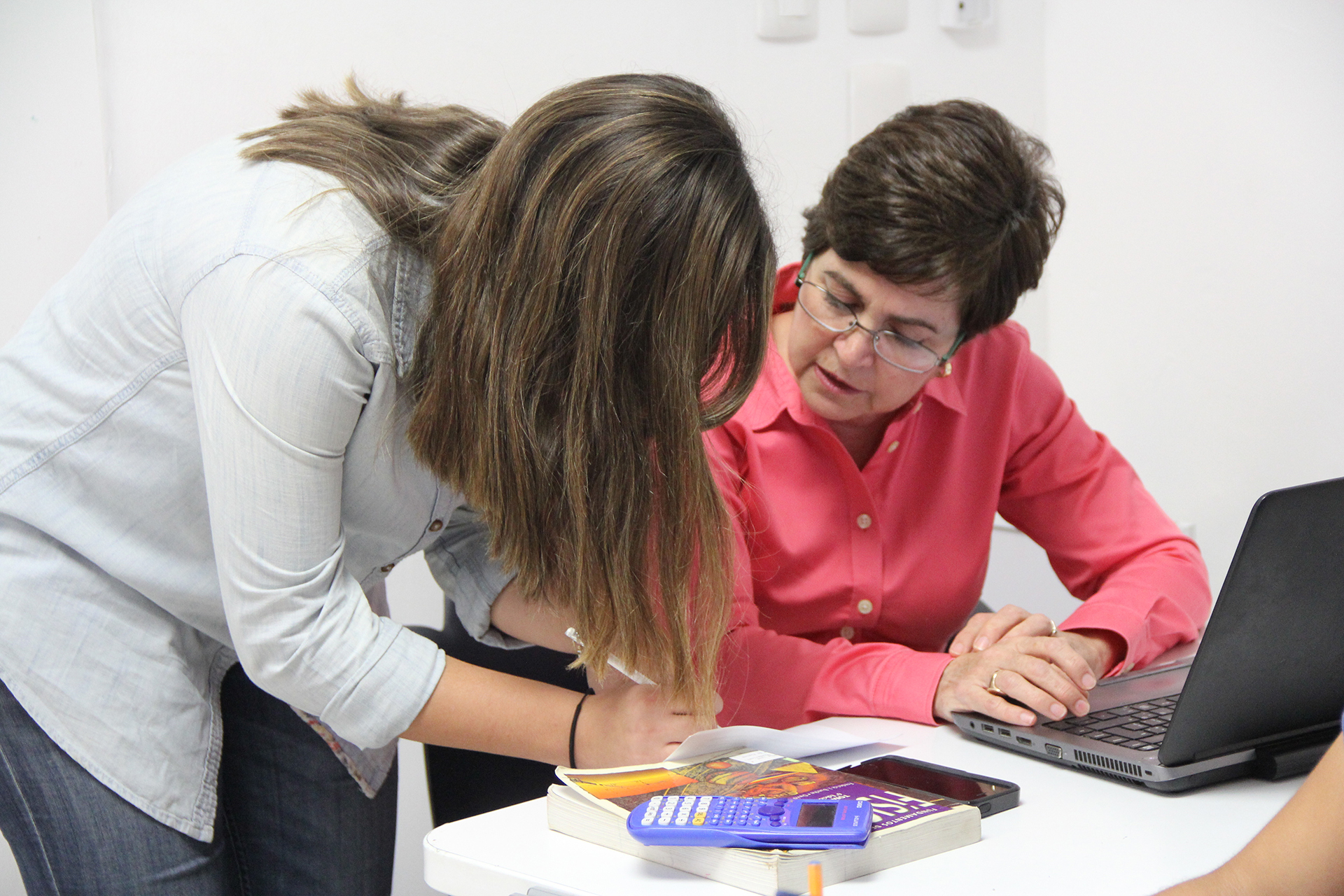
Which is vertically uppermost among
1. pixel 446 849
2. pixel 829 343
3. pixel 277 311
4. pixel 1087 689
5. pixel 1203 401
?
pixel 277 311

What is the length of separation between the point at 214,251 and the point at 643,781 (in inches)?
20.2

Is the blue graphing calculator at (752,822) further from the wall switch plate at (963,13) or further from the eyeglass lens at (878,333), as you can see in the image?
the wall switch plate at (963,13)

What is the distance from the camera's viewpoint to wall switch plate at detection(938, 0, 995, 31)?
2.45 metres

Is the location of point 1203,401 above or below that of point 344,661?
below

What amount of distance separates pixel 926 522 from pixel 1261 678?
→ 24.9 inches

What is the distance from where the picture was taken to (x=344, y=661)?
907 mm

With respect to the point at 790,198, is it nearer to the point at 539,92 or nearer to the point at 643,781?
the point at 539,92

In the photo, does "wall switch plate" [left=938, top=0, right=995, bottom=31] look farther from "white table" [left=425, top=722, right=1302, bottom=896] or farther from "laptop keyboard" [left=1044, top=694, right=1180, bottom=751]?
"white table" [left=425, top=722, right=1302, bottom=896]

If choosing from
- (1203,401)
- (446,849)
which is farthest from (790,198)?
(446,849)

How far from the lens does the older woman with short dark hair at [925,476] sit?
48.6 inches

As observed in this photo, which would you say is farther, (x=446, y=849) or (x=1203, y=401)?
(x=1203, y=401)

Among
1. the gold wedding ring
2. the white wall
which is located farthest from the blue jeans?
→ the white wall

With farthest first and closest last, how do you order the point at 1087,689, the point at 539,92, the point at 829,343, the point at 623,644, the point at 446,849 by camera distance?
1. the point at 539,92
2. the point at 829,343
3. the point at 1087,689
4. the point at 623,644
5. the point at 446,849

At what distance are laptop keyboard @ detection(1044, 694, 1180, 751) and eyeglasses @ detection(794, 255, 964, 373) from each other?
0.46 metres
